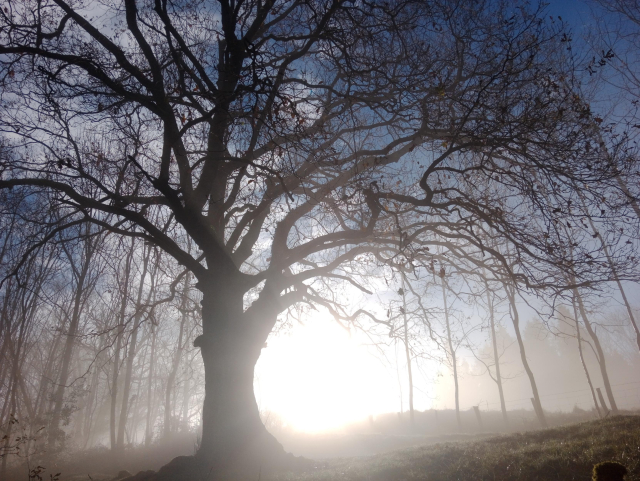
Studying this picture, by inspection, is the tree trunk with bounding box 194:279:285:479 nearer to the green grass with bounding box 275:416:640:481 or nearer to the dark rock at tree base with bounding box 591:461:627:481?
the green grass with bounding box 275:416:640:481

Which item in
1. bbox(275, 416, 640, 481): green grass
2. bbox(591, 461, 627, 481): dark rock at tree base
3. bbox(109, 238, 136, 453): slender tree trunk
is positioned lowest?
bbox(275, 416, 640, 481): green grass

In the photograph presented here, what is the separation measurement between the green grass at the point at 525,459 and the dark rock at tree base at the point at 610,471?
9.95 ft

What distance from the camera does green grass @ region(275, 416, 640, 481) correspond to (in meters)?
4.97

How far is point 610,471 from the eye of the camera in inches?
83.4

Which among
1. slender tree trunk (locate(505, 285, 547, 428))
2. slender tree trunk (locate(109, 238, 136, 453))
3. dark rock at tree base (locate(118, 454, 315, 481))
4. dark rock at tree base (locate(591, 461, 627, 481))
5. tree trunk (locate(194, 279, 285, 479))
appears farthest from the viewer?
slender tree trunk (locate(505, 285, 547, 428))

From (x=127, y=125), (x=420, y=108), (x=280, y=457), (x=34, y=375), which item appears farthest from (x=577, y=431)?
(x=34, y=375)

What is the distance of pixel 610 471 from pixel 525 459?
13.9 feet

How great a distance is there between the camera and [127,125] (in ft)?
20.6

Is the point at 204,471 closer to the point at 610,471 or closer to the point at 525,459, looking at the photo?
the point at 525,459

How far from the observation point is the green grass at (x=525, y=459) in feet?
16.3

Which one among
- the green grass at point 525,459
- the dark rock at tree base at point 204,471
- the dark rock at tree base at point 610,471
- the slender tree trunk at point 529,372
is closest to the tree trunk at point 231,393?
the dark rock at tree base at point 204,471

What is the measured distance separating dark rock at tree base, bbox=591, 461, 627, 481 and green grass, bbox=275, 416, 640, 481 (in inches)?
119

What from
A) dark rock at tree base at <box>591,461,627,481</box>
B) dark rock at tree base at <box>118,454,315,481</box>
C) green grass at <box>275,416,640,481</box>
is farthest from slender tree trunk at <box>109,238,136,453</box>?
dark rock at tree base at <box>591,461,627,481</box>

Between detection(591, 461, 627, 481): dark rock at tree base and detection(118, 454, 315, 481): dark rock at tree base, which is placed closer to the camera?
detection(591, 461, 627, 481): dark rock at tree base
